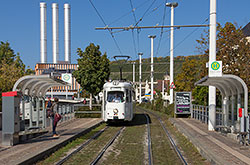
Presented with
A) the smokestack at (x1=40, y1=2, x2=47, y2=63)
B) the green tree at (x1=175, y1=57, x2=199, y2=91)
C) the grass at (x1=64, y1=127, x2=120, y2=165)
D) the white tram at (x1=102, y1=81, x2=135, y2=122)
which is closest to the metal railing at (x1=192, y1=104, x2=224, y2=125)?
the white tram at (x1=102, y1=81, x2=135, y2=122)

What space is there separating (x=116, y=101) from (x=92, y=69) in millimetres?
12076

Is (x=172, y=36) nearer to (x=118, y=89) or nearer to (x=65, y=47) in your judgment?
(x=118, y=89)

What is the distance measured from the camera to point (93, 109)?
1124 inches

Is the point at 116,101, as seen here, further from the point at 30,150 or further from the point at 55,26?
the point at 55,26

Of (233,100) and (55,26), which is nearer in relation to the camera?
(233,100)

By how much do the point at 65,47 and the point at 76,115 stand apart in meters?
65.8

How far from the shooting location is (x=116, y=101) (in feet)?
68.7

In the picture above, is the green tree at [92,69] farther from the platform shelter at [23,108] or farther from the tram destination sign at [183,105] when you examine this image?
the platform shelter at [23,108]

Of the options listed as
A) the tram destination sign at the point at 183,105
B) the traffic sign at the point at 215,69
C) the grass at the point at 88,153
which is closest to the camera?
the grass at the point at 88,153

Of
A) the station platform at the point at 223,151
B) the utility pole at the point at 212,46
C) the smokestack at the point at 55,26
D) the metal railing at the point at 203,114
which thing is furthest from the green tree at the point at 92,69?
the smokestack at the point at 55,26

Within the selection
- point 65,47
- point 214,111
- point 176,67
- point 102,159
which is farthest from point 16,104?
point 176,67

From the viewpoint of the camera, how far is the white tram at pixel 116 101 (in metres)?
20.8

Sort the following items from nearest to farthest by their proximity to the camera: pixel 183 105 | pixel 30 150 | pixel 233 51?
pixel 30 150, pixel 233 51, pixel 183 105

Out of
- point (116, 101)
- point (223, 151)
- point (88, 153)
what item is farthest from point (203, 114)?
point (88, 153)
